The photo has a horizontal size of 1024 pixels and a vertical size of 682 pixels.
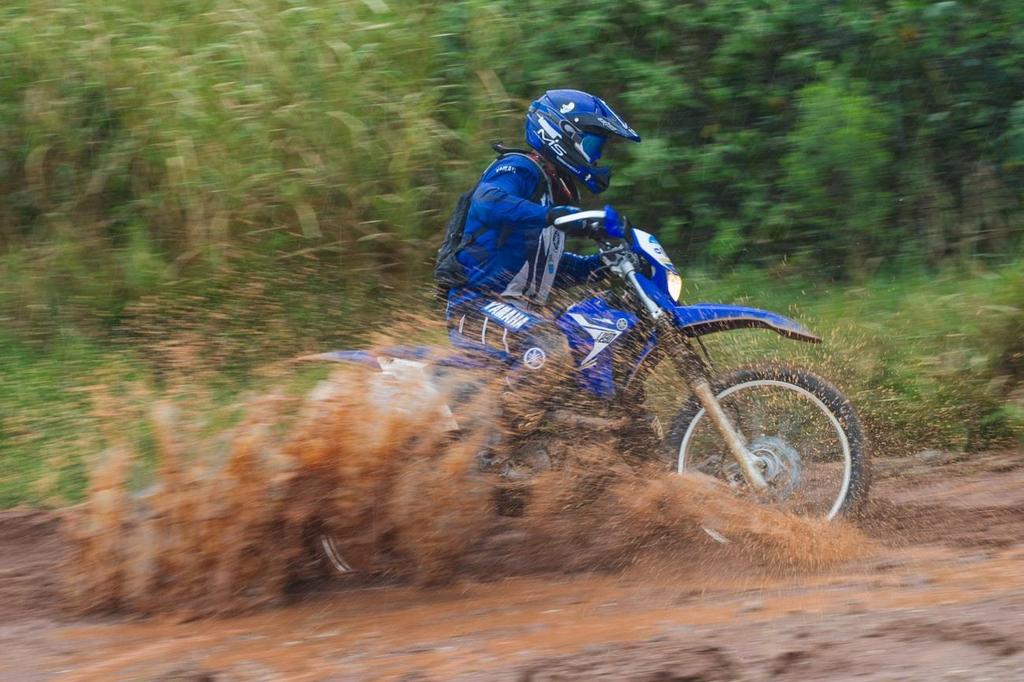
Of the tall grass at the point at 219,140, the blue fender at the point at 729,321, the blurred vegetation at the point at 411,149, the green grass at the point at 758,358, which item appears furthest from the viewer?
the tall grass at the point at 219,140

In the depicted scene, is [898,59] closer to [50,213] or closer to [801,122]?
[801,122]

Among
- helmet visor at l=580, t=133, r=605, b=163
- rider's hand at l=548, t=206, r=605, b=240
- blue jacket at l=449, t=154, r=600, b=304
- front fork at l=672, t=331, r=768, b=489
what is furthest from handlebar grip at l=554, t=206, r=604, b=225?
front fork at l=672, t=331, r=768, b=489

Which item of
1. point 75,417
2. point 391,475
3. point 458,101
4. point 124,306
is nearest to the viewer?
point 391,475

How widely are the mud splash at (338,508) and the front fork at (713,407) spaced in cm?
14

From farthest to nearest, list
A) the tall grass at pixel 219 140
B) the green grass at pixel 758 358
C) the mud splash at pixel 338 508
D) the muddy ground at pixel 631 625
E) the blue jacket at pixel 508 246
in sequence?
1. the tall grass at pixel 219 140
2. the green grass at pixel 758 358
3. the blue jacket at pixel 508 246
4. the mud splash at pixel 338 508
5. the muddy ground at pixel 631 625

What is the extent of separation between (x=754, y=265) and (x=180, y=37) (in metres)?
4.24

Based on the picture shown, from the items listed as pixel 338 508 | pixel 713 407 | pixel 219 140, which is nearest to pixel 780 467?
pixel 713 407

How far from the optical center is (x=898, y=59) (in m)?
8.12

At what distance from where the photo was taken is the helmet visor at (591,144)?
16.9ft

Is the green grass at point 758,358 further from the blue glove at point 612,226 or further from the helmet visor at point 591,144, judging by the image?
the helmet visor at point 591,144

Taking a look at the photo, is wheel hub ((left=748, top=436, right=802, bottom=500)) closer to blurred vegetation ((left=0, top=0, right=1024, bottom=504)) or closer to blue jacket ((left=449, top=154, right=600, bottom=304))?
blue jacket ((left=449, top=154, right=600, bottom=304))

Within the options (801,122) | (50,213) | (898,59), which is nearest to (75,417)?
(50,213)

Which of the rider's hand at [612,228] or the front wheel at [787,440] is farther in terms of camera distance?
the rider's hand at [612,228]

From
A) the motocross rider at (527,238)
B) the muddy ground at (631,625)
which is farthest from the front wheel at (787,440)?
the motocross rider at (527,238)
